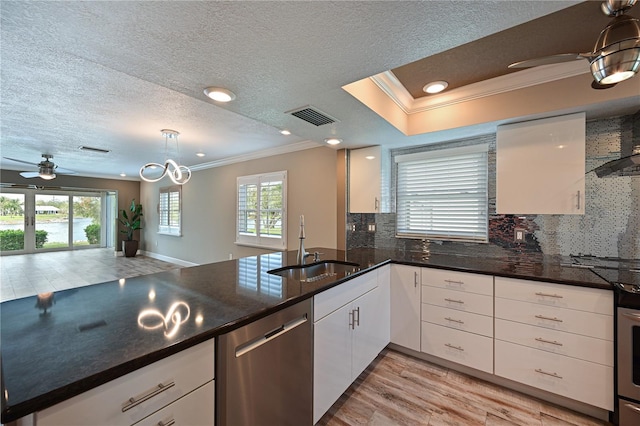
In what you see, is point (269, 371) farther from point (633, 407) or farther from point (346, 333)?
point (633, 407)

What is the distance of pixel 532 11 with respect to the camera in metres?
1.07

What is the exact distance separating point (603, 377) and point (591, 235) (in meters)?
1.11

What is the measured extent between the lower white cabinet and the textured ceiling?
1.36m

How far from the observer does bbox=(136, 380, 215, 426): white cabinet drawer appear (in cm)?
86

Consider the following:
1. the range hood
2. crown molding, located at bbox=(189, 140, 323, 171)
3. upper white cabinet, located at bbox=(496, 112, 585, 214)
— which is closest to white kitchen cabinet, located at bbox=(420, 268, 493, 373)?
upper white cabinet, located at bbox=(496, 112, 585, 214)

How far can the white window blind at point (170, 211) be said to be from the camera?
21.7 feet

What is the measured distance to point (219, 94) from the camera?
1.72m

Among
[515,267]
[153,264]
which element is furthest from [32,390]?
[153,264]

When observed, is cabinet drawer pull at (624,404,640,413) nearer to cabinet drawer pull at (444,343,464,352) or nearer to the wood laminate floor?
the wood laminate floor

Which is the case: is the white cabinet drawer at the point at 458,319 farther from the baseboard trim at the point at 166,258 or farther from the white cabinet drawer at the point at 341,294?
the baseboard trim at the point at 166,258

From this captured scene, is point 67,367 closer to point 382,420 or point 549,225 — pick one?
point 382,420

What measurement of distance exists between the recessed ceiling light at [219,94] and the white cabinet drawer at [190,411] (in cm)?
164

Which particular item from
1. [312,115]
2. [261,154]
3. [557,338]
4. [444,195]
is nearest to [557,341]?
[557,338]

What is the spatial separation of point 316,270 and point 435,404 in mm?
1351
